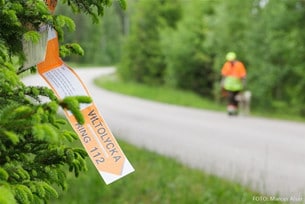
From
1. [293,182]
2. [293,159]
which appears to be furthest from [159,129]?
[293,182]

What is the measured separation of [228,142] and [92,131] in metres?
8.28

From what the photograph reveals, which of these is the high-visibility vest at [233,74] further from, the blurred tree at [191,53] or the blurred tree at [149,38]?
the blurred tree at [149,38]

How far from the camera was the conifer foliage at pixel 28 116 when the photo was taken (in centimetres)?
132

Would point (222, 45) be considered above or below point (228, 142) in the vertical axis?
below

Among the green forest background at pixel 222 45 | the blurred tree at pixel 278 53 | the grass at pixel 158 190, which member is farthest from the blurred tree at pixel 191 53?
the grass at pixel 158 190

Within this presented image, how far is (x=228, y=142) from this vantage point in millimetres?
9719

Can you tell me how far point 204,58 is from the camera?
26.3 metres

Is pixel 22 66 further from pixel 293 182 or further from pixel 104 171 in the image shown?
pixel 293 182

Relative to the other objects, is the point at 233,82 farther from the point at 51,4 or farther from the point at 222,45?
the point at 51,4

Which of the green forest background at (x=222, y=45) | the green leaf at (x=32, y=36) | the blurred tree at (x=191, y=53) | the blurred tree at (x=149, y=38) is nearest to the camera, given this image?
the green leaf at (x=32, y=36)

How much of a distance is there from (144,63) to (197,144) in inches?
1001

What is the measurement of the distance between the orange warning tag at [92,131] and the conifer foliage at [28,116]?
0.14 ft

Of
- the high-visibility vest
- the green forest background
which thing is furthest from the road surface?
the green forest background

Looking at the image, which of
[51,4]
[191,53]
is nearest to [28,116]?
[51,4]
